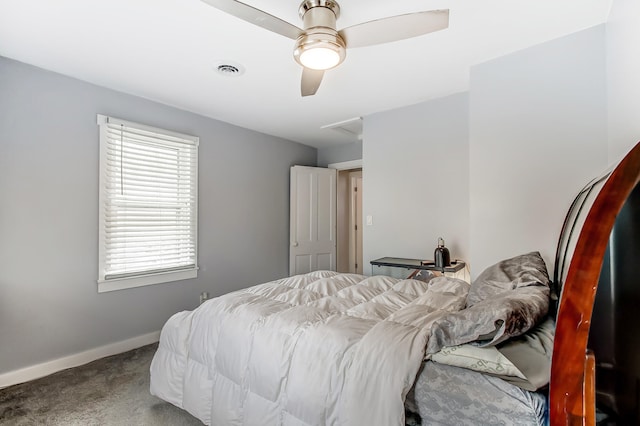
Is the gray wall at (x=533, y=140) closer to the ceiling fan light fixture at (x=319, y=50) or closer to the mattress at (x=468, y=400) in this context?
the ceiling fan light fixture at (x=319, y=50)

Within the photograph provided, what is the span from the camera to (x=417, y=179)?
322 cm

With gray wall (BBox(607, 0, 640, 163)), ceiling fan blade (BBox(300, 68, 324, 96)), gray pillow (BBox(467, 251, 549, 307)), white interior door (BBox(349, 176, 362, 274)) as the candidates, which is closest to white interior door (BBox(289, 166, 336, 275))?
white interior door (BBox(349, 176, 362, 274))

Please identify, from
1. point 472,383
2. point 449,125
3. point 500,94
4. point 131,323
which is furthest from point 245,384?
point 449,125

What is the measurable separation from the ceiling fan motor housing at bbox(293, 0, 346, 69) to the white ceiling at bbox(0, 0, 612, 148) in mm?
106

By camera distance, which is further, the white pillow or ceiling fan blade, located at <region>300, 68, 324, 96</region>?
ceiling fan blade, located at <region>300, 68, 324, 96</region>

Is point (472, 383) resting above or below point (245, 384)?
above

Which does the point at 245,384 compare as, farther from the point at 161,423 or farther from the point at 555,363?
the point at 555,363

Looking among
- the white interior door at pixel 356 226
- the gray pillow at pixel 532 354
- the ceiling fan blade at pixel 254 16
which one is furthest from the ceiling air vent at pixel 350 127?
the gray pillow at pixel 532 354

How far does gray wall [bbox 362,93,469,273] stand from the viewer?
9.67 ft

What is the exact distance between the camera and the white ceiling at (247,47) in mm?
1753

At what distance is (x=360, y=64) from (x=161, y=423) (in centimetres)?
285

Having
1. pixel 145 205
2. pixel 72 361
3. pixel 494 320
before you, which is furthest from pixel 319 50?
pixel 72 361

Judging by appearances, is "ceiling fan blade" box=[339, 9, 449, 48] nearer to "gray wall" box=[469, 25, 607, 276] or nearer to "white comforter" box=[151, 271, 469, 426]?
"gray wall" box=[469, 25, 607, 276]

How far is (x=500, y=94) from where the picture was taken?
2.32 metres
